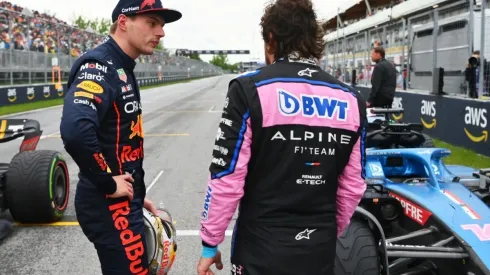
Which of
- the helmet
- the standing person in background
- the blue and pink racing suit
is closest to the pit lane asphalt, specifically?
the helmet

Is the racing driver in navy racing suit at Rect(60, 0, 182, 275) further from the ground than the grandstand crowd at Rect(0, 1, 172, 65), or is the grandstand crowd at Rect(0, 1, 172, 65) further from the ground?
the grandstand crowd at Rect(0, 1, 172, 65)

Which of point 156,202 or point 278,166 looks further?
point 156,202

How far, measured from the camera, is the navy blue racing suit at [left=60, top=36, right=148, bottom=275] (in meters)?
2.23

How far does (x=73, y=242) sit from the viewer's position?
189 inches

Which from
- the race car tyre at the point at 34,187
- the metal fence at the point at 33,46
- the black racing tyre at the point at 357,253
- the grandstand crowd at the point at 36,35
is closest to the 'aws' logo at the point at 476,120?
the black racing tyre at the point at 357,253

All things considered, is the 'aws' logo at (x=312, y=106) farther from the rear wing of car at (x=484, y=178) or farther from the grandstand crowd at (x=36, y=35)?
the grandstand crowd at (x=36, y=35)

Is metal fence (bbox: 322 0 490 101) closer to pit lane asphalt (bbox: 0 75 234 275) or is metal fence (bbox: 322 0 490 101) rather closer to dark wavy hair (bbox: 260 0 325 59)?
pit lane asphalt (bbox: 0 75 234 275)

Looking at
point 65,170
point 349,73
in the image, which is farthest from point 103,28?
point 65,170

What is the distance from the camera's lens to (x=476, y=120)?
926 cm

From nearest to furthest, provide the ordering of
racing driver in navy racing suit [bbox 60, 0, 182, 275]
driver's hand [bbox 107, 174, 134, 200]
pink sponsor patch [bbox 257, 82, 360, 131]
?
pink sponsor patch [bbox 257, 82, 360, 131], racing driver in navy racing suit [bbox 60, 0, 182, 275], driver's hand [bbox 107, 174, 134, 200]

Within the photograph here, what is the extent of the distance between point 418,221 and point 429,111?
8.77 m

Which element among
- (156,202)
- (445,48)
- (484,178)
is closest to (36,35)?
(445,48)

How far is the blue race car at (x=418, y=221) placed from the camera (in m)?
2.99

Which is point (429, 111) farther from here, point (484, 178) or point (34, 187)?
point (34, 187)
